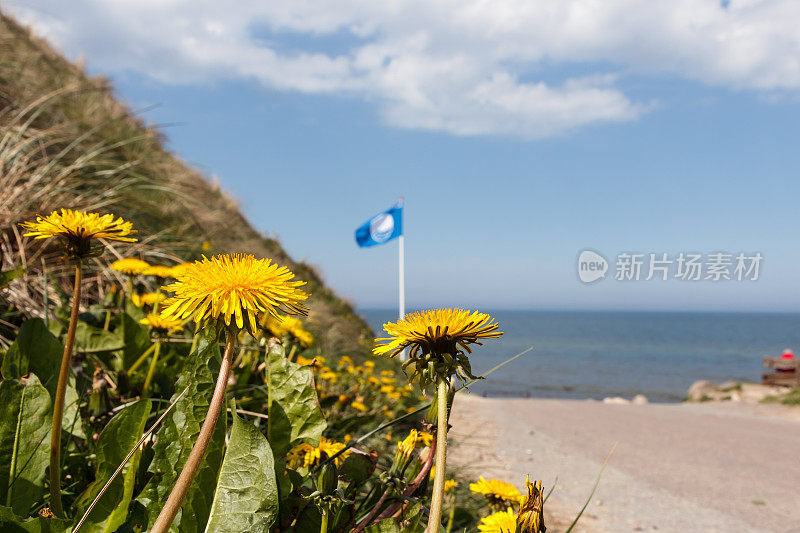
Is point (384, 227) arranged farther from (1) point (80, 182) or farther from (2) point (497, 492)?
(2) point (497, 492)

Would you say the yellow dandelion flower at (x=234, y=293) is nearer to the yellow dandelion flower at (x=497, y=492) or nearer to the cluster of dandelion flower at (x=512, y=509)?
the cluster of dandelion flower at (x=512, y=509)

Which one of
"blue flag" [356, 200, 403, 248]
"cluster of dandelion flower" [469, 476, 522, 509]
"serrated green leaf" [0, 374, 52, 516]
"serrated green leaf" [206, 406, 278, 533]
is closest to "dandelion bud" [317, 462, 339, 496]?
"serrated green leaf" [206, 406, 278, 533]

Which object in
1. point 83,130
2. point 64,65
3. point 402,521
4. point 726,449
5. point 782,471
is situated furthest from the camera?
point 64,65

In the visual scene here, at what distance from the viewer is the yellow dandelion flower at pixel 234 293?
74cm

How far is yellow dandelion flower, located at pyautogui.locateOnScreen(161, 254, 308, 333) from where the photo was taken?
742 mm

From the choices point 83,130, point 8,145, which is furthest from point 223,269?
point 83,130

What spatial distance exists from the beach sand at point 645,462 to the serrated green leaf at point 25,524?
10.1 ft

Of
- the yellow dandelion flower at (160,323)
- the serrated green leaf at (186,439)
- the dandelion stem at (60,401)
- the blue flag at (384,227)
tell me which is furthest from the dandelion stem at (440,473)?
Answer: the blue flag at (384,227)

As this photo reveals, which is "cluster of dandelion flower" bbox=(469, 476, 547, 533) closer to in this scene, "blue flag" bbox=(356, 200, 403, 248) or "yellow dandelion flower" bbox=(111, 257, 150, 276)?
"yellow dandelion flower" bbox=(111, 257, 150, 276)

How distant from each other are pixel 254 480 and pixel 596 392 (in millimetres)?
28035

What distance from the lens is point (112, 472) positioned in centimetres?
114

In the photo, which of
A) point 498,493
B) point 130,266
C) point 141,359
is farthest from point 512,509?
point 130,266

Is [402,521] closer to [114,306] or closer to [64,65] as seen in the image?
[114,306]

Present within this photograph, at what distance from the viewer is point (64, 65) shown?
11.4 meters
